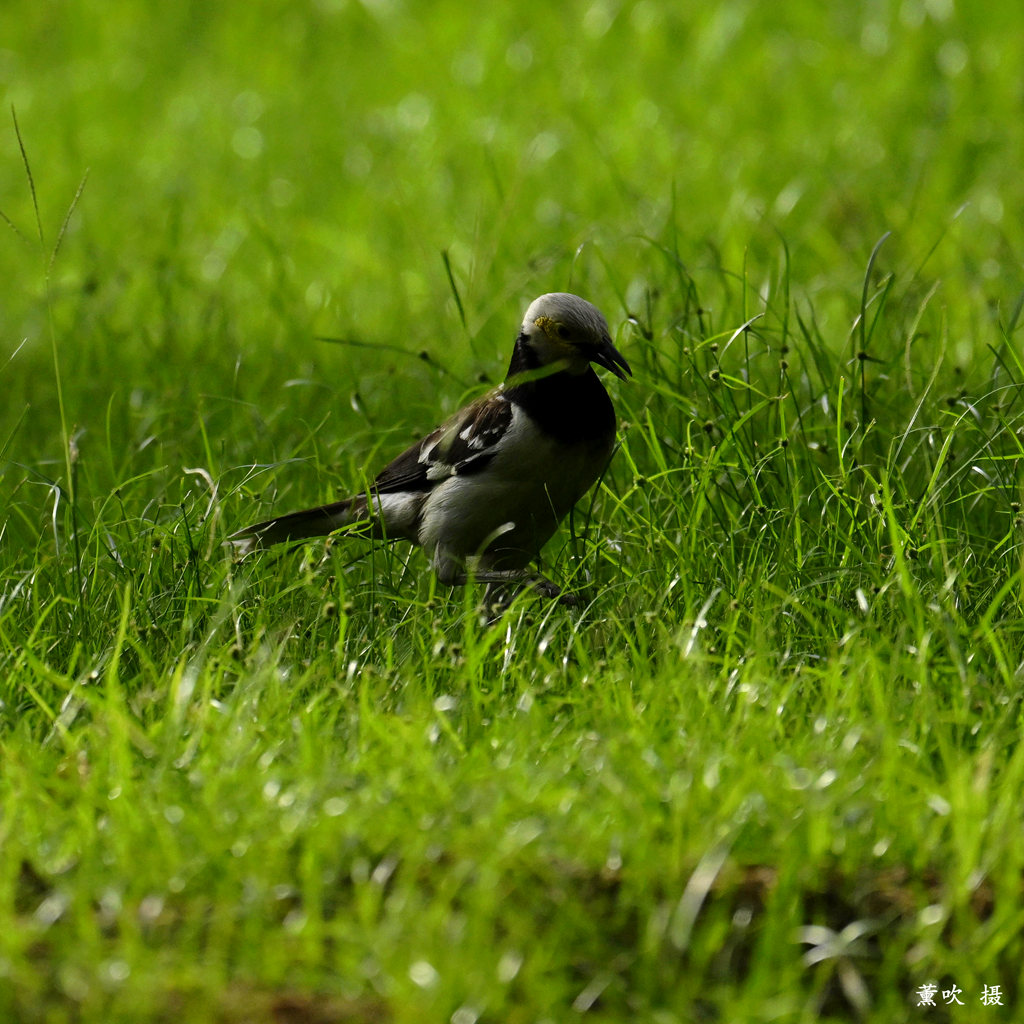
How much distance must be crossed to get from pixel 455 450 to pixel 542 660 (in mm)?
1187

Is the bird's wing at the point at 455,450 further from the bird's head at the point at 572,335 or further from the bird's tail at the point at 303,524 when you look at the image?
the bird's head at the point at 572,335

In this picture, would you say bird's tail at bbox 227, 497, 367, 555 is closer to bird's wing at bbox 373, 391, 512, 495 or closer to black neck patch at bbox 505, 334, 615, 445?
bird's wing at bbox 373, 391, 512, 495

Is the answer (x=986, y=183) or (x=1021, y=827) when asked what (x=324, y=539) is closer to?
(x=1021, y=827)

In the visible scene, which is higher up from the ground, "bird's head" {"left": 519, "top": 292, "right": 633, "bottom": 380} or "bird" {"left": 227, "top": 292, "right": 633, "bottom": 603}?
"bird's head" {"left": 519, "top": 292, "right": 633, "bottom": 380}

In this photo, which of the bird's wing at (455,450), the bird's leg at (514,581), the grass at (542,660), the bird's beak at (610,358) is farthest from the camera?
the bird's wing at (455,450)

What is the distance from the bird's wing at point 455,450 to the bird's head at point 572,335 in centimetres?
25

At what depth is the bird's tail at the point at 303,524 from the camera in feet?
16.2

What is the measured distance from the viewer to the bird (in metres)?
4.75

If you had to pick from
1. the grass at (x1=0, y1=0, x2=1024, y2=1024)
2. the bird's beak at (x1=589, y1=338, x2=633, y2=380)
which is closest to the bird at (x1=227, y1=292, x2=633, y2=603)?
the bird's beak at (x1=589, y1=338, x2=633, y2=380)

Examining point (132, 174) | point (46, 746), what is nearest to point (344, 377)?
point (46, 746)

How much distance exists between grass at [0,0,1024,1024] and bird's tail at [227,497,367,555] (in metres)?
0.14

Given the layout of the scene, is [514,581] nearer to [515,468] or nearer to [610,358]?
[515,468]

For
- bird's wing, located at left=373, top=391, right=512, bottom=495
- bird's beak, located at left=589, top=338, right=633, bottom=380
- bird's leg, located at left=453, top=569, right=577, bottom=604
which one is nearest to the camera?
bird's leg, located at left=453, top=569, right=577, bottom=604

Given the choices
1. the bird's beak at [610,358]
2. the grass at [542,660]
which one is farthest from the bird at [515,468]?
the grass at [542,660]
